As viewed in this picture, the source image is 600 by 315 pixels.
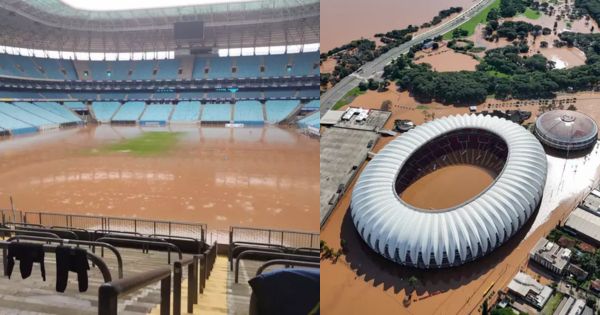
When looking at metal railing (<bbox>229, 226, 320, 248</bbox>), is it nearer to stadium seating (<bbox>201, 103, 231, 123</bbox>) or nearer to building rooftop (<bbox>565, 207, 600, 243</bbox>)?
building rooftop (<bbox>565, 207, 600, 243</bbox>)

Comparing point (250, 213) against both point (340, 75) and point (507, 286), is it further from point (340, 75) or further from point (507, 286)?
point (340, 75)

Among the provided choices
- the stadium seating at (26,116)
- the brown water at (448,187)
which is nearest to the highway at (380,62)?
the brown water at (448,187)

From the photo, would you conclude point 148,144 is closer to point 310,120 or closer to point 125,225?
point 310,120

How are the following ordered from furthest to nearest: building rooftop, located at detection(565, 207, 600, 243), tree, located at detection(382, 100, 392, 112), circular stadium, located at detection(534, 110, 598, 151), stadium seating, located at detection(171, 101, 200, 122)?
stadium seating, located at detection(171, 101, 200, 122) < tree, located at detection(382, 100, 392, 112) < circular stadium, located at detection(534, 110, 598, 151) < building rooftop, located at detection(565, 207, 600, 243)

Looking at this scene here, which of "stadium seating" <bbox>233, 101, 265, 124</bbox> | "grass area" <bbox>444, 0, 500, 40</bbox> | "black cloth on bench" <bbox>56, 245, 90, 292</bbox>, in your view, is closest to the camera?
"black cloth on bench" <bbox>56, 245, 90, 292</bbox>

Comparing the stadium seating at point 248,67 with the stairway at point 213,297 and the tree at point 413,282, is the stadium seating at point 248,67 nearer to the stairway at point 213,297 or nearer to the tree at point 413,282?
the tree at point 413,282

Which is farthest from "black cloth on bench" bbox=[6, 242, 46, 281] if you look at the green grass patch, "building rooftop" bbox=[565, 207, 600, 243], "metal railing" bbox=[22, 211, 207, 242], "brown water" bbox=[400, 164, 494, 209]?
the green grass patch
